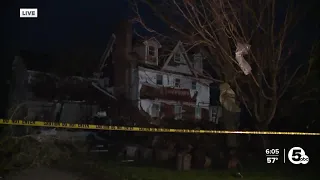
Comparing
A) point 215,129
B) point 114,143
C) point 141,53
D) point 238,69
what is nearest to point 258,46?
point 238,69

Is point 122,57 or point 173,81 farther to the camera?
point 173,81

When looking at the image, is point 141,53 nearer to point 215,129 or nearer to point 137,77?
point 137,77

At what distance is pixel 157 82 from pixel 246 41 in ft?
7.42

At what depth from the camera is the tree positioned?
858cm

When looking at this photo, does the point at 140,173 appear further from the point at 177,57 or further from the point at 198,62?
the point at 198,62

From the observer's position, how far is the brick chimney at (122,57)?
26.6 ft

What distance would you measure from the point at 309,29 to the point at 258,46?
143 centimetres

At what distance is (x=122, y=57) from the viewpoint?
8.23m
